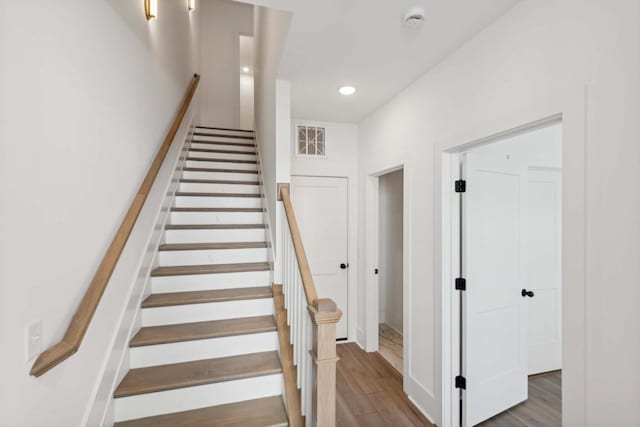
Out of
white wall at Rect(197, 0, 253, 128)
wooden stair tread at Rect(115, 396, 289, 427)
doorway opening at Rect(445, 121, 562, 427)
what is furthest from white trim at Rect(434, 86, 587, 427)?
white wall at Rect(197, 0, 253, 128)

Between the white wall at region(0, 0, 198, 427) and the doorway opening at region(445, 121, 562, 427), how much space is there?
2186 millimetres

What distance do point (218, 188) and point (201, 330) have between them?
167cm

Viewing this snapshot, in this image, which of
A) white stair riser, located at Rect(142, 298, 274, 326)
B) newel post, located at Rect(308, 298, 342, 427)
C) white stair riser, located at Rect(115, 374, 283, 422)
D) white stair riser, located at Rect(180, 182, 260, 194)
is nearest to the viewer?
newel post, located at Rect(308, 298, 342, 427)

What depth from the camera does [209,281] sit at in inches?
92.0

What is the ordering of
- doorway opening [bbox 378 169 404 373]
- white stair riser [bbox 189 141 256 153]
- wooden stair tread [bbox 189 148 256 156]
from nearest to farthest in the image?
wooden stair tread [bbox 189 148 256 156]
white stair riser [bbox 189 141 256 153]
doorway opening [bbox 378 169 404 373]

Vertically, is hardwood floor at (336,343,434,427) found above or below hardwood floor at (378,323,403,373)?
above

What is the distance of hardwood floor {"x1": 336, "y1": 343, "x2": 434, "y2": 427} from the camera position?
7.33 feet

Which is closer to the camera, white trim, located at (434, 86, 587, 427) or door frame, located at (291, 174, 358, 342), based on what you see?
white trim, located at (434, 86, 587, 427)

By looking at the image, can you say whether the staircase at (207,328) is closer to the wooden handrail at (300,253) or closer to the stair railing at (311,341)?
the stair railing at (311,341)

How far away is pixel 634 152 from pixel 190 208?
9.96 feet

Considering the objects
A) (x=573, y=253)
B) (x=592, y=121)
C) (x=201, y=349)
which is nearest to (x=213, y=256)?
(x=201, y=349)

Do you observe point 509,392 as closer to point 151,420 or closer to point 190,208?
point 151,420

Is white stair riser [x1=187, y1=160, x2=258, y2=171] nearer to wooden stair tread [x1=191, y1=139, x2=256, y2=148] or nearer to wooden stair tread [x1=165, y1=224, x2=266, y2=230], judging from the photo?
wooden stair tread [x1=191, y1=139, x2=256, y2=148]

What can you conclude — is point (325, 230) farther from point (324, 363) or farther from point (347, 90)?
point (324, 363)
